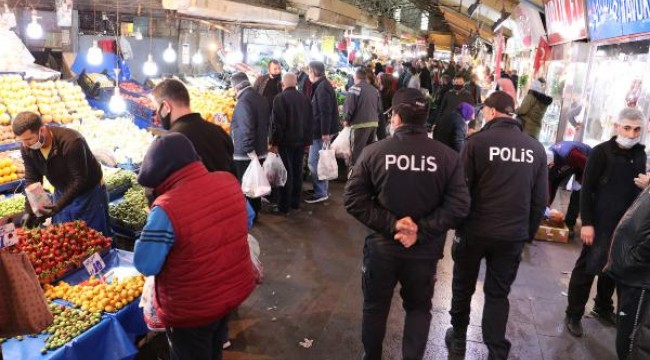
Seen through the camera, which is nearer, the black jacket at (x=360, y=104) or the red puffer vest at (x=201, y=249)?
the red puffer vest at (x=201, y=249)

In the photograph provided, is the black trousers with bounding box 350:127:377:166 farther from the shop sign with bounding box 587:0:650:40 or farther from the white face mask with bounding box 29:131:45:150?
the white face mask with bounding box 29:131:45:150

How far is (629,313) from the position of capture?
3.38 metres

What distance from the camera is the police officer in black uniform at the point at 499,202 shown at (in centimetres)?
368

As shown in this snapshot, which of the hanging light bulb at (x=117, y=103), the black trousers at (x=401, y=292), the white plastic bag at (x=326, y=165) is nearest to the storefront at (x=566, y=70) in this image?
the white plastic bag at (x=326, y=165)

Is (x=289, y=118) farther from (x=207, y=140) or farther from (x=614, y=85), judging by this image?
(x=614, y=85)

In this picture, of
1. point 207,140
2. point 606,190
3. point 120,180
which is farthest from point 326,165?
point 606,190

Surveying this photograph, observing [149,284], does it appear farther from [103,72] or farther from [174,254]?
[103,72]

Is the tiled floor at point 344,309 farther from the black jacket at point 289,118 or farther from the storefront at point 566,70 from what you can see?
the storefront at point 566,70

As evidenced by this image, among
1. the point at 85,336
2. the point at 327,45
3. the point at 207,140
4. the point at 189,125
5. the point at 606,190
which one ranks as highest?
the point at 327,45

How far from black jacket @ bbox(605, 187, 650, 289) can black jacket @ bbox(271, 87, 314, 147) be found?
15.8ft

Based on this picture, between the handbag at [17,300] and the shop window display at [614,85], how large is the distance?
5.99m

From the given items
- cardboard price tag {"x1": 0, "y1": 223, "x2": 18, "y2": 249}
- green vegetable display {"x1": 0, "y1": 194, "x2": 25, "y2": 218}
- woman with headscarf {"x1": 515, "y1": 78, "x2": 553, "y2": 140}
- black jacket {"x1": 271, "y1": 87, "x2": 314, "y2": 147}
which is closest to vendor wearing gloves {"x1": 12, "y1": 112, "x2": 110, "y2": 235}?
green vegetable display {"x1": 0, "y1": 194, "x2": 25, "y2": 218}

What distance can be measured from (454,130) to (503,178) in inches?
116

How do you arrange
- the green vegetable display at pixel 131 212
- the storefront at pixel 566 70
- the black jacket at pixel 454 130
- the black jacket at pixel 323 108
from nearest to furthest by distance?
the green vegetable display at pixel 131 212 → the black jacket at pixel 454 130 → the black jacket at pixel 323 108 → the storefront at pixel 566 70
